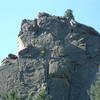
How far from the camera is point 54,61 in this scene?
72.4 metres

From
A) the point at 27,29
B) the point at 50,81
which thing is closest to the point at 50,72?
the point at 50,81

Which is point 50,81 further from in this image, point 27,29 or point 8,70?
point 27,29

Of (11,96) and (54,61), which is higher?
(54,61)

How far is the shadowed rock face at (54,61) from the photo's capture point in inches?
2773

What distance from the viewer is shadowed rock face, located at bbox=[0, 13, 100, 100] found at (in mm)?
70438

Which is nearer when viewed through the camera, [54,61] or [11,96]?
[11,96]

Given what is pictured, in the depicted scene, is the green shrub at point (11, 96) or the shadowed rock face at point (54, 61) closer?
the green shrub at point (11, 96)

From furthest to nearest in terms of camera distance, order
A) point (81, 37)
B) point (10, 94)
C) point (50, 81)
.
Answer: point (81, 37) → point (50, 81) → point (10, 94)

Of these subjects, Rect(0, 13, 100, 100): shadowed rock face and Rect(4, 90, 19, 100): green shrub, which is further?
Answer: Rect(0, 13, 100, 100): shadowed rock face

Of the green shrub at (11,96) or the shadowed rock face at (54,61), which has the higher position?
the shadowed rock face at (54,61)

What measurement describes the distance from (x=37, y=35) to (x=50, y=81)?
9.88 m

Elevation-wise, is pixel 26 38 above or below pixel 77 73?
above

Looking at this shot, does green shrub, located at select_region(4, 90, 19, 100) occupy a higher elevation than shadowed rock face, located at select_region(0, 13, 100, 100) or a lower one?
lower

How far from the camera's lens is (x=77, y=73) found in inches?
2945
